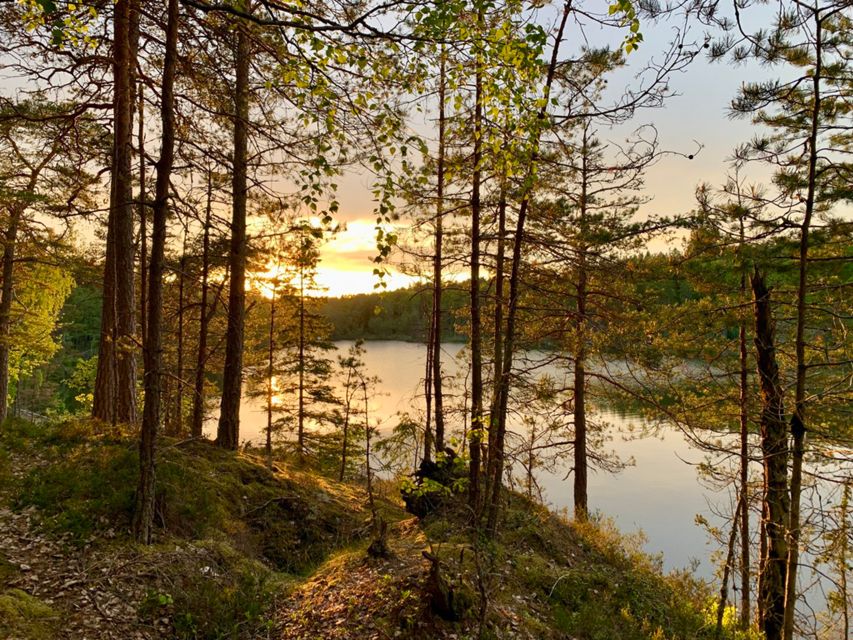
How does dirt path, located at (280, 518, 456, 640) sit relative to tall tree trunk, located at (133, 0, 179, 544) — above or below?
below

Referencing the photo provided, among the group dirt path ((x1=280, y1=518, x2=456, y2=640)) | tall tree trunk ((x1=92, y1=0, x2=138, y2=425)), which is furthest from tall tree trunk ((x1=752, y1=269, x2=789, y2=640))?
tall tree trunk ((x1=92, y1=0, x2=138, y2=425))

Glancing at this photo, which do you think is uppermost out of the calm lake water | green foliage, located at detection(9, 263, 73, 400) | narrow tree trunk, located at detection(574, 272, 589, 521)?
green foliage, located at detection(9, 263, 73, 400)

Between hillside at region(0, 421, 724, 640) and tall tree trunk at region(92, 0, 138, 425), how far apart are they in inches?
24.9

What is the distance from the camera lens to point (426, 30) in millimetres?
2287

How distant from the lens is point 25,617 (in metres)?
3.73

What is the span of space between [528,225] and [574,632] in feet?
24.2

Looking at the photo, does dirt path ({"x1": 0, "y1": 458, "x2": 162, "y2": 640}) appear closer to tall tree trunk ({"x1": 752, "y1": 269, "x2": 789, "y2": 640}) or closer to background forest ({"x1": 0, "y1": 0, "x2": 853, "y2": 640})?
background forest ({"x1": 0, "y1": 0, "x2": 853, "y2": 640})

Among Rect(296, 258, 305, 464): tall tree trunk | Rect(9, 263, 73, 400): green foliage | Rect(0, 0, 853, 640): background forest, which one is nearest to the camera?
Rect(0, 0, 853, 640): background forest

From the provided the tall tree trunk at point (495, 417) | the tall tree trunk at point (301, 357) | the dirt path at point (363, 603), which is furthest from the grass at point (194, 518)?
the tall tree trunk at point (301, 357)

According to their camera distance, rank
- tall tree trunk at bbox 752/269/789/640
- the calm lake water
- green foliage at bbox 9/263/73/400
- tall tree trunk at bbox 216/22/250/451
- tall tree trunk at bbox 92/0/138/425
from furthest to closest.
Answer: the calm lake water → green foliage at bbox 9/263/73/400 → tall tree trunk at bbox 216/22/250/451 → tall tree trunk at bbox 752/269/789/640 → tall tree trunk at bbox 92/0/138/425

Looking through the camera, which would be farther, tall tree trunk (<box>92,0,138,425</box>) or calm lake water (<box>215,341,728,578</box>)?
calm lake water (<box>215,341,728,578</box>)

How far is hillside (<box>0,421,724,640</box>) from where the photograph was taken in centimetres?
432

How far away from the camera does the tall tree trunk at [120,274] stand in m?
6.34

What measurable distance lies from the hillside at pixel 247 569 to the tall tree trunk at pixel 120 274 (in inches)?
24.9
